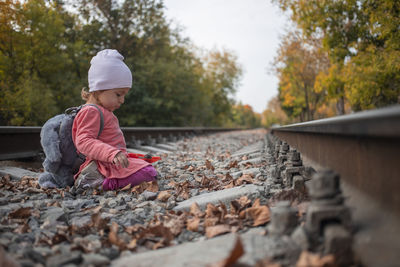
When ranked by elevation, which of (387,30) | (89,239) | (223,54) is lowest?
(89,239)

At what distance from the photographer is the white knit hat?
333 cm

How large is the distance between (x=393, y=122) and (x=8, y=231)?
2.22 metres

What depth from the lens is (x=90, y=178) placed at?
10.9 ft

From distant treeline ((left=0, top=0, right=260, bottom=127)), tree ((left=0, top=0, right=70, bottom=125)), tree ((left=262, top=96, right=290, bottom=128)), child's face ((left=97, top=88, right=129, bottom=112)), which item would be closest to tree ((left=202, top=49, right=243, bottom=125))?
tree ((left=262, top=96, right=290, bottom=128))

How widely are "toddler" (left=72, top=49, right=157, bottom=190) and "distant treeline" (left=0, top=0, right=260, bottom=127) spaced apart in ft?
35.4

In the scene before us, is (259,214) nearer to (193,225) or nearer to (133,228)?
(193,225)

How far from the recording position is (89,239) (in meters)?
1.92

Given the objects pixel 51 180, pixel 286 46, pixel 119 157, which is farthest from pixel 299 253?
pixel 286 46

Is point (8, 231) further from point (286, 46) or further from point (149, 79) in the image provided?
point (286, 46)

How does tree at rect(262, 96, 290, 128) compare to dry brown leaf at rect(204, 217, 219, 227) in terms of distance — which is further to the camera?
tree at rect(262, 96, 290, 128)

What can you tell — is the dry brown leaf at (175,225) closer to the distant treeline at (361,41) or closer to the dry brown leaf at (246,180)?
the dry brown leaf at (246,180)

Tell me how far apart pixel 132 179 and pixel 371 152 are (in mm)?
2456

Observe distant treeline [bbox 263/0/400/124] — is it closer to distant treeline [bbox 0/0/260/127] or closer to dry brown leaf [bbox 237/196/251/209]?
dry brown leaf [bbox 237/196/251/209]

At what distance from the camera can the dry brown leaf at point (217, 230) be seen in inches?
73.7
